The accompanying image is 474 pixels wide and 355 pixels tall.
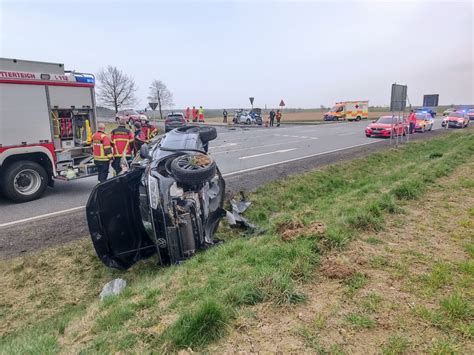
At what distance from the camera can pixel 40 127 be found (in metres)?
8.09

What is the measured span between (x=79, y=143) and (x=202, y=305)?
25.8ft

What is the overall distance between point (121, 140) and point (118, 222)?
4240 millimetres

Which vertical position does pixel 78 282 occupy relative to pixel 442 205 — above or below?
below

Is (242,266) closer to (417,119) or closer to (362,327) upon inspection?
(362,327)

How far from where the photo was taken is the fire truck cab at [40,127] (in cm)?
753

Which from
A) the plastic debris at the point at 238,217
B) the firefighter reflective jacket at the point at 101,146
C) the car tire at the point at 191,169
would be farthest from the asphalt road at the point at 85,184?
the car tire at the point at 191,169

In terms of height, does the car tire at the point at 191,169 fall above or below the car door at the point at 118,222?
above

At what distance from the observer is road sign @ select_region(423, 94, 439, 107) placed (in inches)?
1693

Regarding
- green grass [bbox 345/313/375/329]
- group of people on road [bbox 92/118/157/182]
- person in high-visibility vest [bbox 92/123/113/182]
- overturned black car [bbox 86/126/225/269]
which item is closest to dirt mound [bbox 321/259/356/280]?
green grass [bbox 345/313/375/329]

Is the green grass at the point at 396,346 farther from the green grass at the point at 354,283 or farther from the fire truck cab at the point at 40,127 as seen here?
the fire truck cab at the point at 40,127

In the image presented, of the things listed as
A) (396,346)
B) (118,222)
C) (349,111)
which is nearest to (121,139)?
(118,222)

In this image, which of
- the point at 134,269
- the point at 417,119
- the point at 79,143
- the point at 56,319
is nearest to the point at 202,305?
the point at 56,319

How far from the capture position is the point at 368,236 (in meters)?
4.24

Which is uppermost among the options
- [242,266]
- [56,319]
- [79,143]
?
[79,143]
